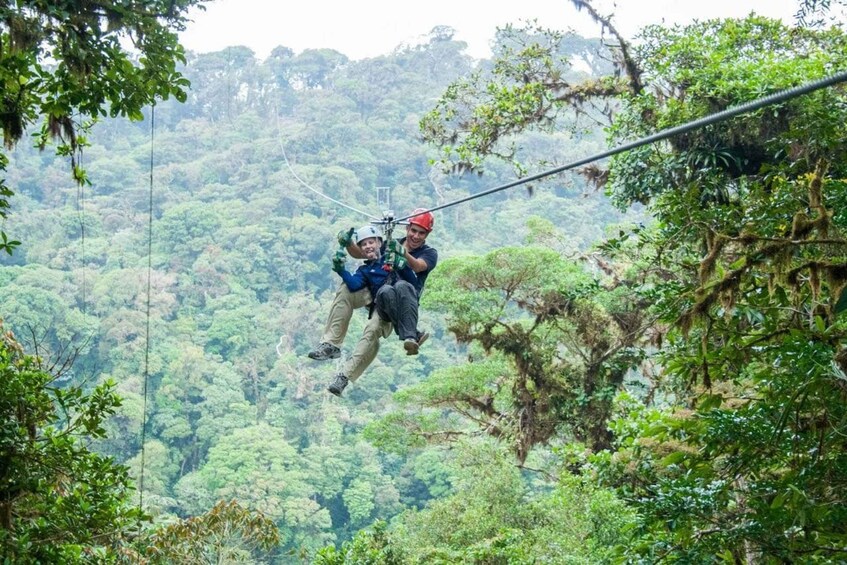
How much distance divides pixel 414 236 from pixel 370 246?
222mm

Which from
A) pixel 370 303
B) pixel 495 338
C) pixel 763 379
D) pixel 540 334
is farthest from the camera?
pixel 540 334

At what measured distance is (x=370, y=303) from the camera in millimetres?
4828

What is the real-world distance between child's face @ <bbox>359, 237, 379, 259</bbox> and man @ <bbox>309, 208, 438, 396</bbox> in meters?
0.02

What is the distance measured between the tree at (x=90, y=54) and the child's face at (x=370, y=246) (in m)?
1.00

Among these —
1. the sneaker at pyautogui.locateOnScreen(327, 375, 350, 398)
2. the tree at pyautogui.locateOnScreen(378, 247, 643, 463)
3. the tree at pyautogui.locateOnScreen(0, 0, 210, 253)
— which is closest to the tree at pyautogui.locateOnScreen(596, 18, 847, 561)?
the sneaker at pyautogui.locateOnScreen(327, 375, 350, 398)

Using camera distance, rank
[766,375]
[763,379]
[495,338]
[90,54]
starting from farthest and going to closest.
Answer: [495,338] → [90,54] → [763,379] → [766,375]

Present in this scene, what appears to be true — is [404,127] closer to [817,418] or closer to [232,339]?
[232,339]

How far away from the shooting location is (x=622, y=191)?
7.57 meters

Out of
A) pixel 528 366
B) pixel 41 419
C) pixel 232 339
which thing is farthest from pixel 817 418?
pixel 232 339

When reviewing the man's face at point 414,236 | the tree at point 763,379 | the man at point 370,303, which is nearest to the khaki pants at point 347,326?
the man at point 370,303

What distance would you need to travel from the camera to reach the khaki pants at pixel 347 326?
4.71 m

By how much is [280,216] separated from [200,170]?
4.69 meters

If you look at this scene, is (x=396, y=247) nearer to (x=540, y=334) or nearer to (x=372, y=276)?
(x=372, y=276)

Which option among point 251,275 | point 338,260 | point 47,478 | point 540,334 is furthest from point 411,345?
point 251,275
